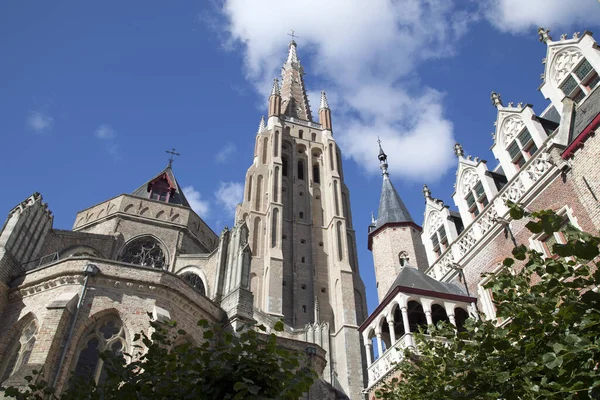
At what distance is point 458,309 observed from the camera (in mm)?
16156

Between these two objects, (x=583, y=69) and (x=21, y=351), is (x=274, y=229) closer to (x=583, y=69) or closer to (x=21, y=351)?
(x=21, y=351)

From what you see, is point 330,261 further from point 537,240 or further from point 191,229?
point 537,240

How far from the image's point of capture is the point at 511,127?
16.2 metres

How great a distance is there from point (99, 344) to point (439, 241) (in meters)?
12.2

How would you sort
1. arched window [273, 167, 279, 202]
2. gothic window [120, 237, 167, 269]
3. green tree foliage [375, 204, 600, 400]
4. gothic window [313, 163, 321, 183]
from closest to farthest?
green tree foliage [375, 204, 600, 400] < gothic window [120, 237, 167, 269] < arched window [273, 167, 279, 202] < gothic window [313, 163, 321, 183]

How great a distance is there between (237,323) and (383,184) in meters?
14.6

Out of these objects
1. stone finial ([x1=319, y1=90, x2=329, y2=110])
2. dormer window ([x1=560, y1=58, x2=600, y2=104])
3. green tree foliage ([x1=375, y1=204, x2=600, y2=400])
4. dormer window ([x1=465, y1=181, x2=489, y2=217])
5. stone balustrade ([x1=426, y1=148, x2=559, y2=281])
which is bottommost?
green tree foliage ([x1=375, y1=204, x2=600, y2=400])

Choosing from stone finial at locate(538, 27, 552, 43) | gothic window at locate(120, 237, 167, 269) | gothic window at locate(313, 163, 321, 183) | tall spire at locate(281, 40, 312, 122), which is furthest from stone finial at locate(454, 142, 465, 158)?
tall spire at locate(281, 40, 312, 122)

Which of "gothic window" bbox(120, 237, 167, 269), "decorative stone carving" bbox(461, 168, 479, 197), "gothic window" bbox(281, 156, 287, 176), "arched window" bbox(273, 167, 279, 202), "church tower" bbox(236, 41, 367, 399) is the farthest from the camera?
"gothic window" bbox(281, 156, 287, 176)

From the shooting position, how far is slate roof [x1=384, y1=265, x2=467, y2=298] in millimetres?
15945

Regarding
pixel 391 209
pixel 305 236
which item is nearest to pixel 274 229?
pixel 305 236

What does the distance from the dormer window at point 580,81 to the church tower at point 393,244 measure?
994 cm

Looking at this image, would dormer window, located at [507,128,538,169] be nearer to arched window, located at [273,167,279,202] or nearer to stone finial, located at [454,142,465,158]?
stone finial, located at [454,142,465,158]

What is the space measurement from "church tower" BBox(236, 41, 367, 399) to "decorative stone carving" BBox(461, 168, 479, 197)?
12.2 meters
